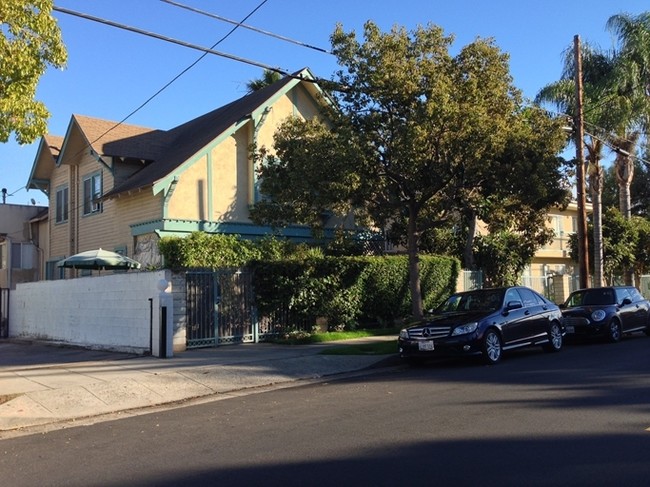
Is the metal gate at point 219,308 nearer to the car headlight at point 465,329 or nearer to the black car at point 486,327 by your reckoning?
the black car at point 486,327

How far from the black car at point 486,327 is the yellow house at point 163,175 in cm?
1056

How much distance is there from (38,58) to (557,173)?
12.2 metres

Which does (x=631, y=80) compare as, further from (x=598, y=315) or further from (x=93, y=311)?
(x=93, y=311)

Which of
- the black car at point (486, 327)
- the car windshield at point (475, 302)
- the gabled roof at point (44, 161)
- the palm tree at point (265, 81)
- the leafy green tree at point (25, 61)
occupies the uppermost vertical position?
the palm tree at point (265, 81)

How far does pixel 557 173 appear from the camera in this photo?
52.9ft

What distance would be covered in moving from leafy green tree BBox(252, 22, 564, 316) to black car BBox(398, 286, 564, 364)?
3.12 meters

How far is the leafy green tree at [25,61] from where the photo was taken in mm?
9305

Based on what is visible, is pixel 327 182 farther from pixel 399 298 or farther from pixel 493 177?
pixel 399 298

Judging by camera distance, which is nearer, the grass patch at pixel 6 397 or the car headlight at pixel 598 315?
the grass patch at pixel 6 397

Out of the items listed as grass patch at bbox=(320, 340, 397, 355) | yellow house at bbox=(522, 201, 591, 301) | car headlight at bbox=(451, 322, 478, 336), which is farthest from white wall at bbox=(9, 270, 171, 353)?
yellow house at bbox=(522, 201, 591, 301)

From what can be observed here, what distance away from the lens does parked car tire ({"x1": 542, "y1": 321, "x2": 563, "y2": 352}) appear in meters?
13.9

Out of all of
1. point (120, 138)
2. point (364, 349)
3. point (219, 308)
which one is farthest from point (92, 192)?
point (364, 349)

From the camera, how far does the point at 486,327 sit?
12.0 m

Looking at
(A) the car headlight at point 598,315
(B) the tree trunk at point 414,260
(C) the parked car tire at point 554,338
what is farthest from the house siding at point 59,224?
(A) the car headlight at point 598,315
